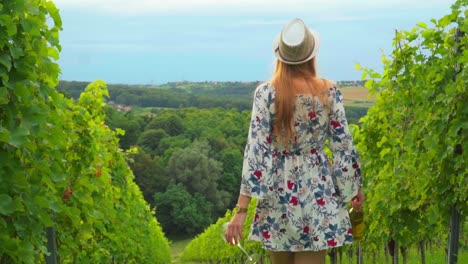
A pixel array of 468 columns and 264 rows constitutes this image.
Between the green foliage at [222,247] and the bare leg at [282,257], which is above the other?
the bare leg at [282,257]

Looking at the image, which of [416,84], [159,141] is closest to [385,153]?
[416,84]

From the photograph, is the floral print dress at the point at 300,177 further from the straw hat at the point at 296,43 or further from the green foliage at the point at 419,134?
the green foliage at the point at 419,134

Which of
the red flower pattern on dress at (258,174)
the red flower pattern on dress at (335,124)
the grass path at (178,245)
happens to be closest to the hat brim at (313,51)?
the red flower pattern on dress at (335,124)

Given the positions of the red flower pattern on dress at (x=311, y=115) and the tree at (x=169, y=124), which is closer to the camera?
the red flower pattern on dress at (x=311, y=115)

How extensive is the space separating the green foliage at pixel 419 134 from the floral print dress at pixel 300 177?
1.45 m

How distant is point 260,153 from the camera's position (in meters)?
4.32

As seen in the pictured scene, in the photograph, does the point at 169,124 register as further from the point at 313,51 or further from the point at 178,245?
the point at 313,51

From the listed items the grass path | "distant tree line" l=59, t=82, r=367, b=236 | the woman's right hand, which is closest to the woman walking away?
the woman's right hand

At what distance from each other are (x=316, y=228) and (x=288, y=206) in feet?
0.66

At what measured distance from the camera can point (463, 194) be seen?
5855mm

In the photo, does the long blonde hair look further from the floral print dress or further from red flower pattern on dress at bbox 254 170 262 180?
red flower pattern on dress at bbox 254 170 262 180

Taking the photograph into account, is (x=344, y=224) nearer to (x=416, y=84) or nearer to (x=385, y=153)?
(x=416, y=84)

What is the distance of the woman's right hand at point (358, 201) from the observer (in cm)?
458

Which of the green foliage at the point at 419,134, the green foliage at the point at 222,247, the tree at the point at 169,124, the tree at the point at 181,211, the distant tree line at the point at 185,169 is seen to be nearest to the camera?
the green foliage at the point at 419,134
